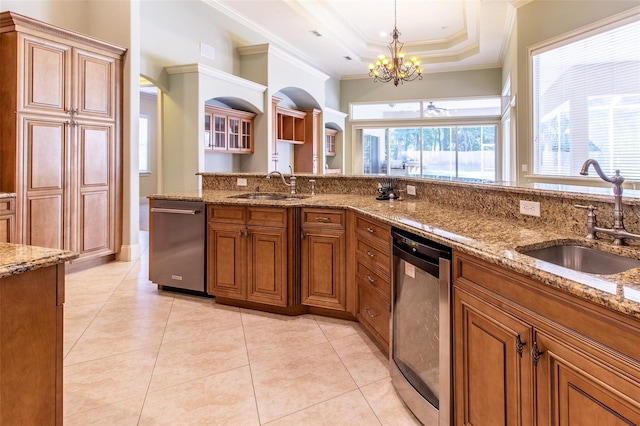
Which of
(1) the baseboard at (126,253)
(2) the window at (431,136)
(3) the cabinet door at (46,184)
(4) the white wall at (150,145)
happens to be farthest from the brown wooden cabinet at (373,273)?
(4) the white wall at (150,145)

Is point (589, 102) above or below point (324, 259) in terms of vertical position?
above

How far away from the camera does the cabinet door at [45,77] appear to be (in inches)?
146

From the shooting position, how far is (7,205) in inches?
143

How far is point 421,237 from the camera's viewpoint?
1852 mm

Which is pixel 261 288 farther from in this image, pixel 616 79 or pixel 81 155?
pixel 616 79

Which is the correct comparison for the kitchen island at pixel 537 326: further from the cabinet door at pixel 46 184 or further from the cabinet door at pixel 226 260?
the cabinet door at pixel 46 184

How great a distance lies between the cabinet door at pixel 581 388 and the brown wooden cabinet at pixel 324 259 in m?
1.85

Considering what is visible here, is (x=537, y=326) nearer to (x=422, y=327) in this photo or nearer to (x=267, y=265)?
(x=422, y=327)

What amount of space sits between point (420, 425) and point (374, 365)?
1.92 ft

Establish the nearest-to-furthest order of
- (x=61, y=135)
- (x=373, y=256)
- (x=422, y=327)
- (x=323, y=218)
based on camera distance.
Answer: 1. (x=422, y=327)
2. (x=373, y=256)
3. (x=323, y=218)
4. (x=61, y=135)

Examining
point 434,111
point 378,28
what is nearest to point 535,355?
point 378,28

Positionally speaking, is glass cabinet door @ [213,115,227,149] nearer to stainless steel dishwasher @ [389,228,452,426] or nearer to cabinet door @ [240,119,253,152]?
cabinet door @ [240,119,253,152]

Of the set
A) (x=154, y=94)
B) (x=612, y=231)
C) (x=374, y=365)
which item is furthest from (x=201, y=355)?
(x=154, y=94)

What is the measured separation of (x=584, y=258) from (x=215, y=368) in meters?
1.94
